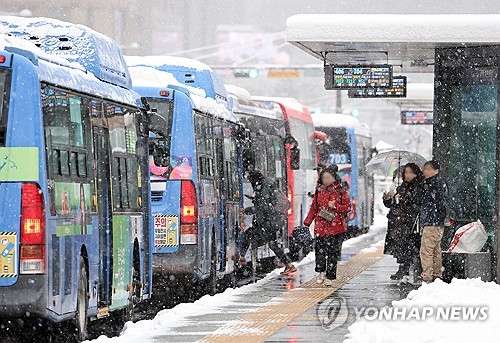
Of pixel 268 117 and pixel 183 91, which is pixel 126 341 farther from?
pixel 268 117

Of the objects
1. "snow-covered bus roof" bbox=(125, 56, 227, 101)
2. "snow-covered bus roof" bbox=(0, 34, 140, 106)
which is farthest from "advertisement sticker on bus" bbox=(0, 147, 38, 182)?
"snow-covered bus roof" bbox=(125, 56, 227, 101)

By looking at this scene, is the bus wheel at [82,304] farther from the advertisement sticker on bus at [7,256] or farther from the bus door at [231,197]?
the bus door at [231,197]

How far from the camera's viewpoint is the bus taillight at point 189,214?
1764 cm

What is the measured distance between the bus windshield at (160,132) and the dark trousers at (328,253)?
11.6 feet

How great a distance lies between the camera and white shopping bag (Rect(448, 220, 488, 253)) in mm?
19500

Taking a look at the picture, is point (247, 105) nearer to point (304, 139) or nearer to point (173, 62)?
point (173, 62)

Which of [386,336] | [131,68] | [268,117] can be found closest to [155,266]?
[131,68]

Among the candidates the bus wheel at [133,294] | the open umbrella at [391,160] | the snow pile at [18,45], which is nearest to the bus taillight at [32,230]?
Result: the snow pile at [18,45]

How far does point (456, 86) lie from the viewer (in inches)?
799

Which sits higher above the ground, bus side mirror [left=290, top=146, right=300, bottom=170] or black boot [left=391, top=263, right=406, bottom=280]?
bus side mirror [left=290, top=146, right=300, bottom=170]

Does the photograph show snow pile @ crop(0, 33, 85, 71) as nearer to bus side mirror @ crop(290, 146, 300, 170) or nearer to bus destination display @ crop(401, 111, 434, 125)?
bus side mirror @ crop(290, 146, 300, 170)

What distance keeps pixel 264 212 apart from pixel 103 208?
380 inches

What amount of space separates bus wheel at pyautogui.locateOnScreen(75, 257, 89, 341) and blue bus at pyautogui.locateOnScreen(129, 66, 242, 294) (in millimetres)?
3796

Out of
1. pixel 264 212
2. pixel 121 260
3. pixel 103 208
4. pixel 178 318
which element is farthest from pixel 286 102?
pixel 103 208
